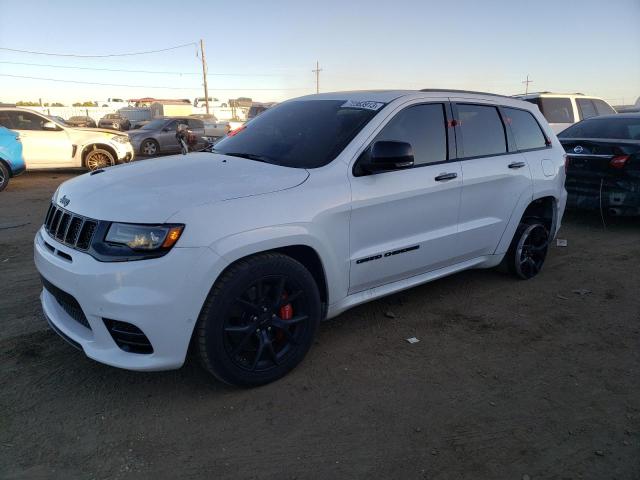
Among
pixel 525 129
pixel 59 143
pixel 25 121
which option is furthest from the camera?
pixel 59 143

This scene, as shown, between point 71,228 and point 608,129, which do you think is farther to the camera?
point 608,129

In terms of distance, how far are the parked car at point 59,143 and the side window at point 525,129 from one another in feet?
32.9

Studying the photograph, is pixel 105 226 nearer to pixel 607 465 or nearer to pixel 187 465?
pixel 187 465

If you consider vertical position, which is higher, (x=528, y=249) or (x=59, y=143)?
(x=528, y=249)

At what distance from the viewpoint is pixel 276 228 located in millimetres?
2879

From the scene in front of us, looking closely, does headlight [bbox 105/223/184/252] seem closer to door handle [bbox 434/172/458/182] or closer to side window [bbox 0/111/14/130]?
door handle [bbox 434/172/458/182]

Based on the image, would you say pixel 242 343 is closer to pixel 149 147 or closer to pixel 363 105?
pixel 363 105

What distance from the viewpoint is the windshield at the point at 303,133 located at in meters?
3.43

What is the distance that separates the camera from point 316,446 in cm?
258

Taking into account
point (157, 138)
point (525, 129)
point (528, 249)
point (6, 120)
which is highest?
point (525, 129)

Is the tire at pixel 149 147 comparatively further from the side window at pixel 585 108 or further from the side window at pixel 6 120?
the side window at pixel 585 108

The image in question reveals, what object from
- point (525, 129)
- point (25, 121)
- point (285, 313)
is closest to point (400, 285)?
point (285, 313)

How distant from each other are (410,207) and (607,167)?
4428 mm

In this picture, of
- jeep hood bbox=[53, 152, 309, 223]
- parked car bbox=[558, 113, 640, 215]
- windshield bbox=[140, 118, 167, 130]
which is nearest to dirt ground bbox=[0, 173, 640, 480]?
jeep hood bbox=[53, 152, 309, 223]
